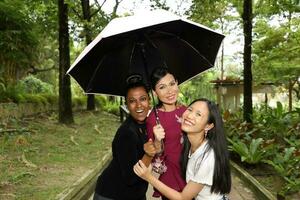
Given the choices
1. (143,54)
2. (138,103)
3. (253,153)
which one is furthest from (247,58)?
(138,103)

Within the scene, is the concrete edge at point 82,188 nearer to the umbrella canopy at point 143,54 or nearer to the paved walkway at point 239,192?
the paved walkway at point 239,192

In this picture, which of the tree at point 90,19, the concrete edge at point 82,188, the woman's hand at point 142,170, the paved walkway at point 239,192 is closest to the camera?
the woman's hand at point 142,170

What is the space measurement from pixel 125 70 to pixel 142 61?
160 millimetres

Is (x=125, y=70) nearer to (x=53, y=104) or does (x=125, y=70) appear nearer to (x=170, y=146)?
(x=170, y=146)

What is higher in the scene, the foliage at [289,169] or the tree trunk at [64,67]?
the tree trunk at [64,67]

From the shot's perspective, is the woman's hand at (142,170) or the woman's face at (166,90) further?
the woman's face at (166,90)

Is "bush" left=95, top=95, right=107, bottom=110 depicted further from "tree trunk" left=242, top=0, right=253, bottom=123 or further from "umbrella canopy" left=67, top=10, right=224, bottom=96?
A: "umbrella canopy" left=67, top=10, right=224, bottom=96

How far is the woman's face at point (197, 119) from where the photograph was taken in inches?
113

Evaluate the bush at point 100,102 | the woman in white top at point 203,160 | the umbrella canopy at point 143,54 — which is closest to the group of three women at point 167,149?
the woman in white top at point 203,160

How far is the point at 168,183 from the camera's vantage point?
315 cm

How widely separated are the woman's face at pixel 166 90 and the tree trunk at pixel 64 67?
39.0 ft

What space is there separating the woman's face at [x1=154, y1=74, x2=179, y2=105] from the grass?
287 cm

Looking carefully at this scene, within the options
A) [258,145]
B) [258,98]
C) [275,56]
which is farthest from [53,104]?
[258,98]

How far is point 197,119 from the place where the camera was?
2859mm
